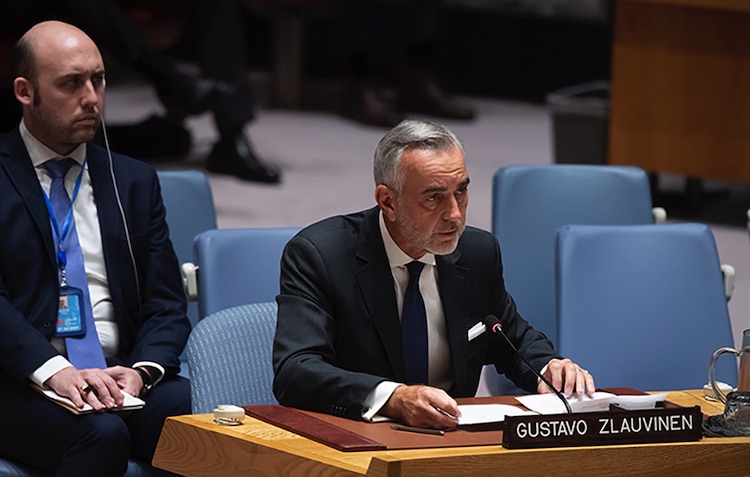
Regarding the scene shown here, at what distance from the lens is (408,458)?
198 centimetres

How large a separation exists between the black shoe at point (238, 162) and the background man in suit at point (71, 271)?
3.58 metres

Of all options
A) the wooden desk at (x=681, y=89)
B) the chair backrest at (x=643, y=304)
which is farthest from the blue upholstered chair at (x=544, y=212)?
the wooden desk at (x=681, y=89)

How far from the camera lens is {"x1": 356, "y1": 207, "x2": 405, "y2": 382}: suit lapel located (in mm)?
2648

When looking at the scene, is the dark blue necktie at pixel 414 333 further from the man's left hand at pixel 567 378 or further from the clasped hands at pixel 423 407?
the clasped hands at pixel 423 407

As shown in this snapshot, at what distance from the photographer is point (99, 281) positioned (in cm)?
315

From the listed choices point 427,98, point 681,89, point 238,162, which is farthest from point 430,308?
point 427,98

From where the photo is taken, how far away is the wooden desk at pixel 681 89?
20.3ft

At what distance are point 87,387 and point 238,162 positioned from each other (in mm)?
4043

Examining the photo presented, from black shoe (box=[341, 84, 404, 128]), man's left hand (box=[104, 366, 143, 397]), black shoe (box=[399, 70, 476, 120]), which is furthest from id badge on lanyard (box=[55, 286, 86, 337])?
black shoe (box=[399, 70, 476, 120])

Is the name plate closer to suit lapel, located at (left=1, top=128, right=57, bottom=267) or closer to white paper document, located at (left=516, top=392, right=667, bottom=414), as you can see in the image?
white paper document, located at (left=516, top=392, right=667, bottom=414)

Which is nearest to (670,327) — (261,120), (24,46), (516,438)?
(516,438)

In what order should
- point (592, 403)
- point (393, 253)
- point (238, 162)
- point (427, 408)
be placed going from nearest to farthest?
point (427, 408) < point (592, 403) < point (393, 253) < point (238, 162)

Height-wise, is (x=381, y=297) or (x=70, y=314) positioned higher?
(x=381, y=297)

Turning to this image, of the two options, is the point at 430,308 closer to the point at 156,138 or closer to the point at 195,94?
the point at 195,94
